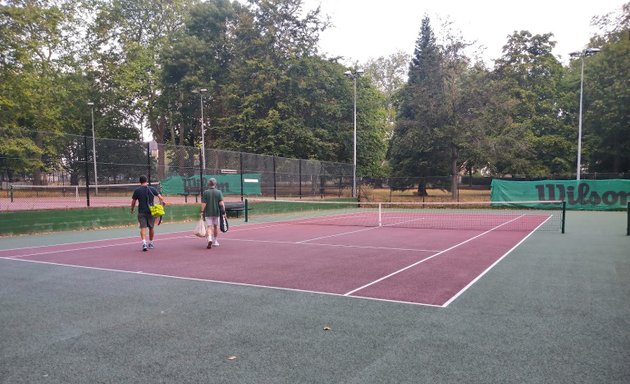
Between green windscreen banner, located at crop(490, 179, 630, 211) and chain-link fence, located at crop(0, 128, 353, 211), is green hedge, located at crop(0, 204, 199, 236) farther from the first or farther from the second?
green windscreen banner, located at crop(490, 179, 630, 211)

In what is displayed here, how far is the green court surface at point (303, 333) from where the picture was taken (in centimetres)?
374

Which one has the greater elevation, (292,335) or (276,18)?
(276,18)

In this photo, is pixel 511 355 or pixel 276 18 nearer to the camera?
pixel 511 355

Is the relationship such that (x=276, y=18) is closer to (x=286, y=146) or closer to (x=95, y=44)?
(x=286, y=146)

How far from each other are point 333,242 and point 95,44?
4625 centimetres

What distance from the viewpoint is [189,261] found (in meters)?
9.44

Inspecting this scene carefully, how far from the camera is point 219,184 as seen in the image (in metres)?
25.0

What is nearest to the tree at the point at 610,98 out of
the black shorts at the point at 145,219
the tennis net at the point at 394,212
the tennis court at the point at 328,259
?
the tennis net at the point at 394,212

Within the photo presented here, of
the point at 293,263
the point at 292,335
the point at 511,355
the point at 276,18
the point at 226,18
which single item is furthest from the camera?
the point at 226,18

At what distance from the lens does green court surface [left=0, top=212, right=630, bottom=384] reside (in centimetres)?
374

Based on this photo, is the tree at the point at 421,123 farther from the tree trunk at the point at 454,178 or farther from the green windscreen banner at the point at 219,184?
the green windscreen banner at the point at 219,184

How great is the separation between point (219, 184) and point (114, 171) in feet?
17.9

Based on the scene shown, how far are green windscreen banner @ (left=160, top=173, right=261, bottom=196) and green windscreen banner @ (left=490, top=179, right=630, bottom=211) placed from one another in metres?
16.1

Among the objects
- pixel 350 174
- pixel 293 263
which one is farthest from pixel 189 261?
pixel 350 174
